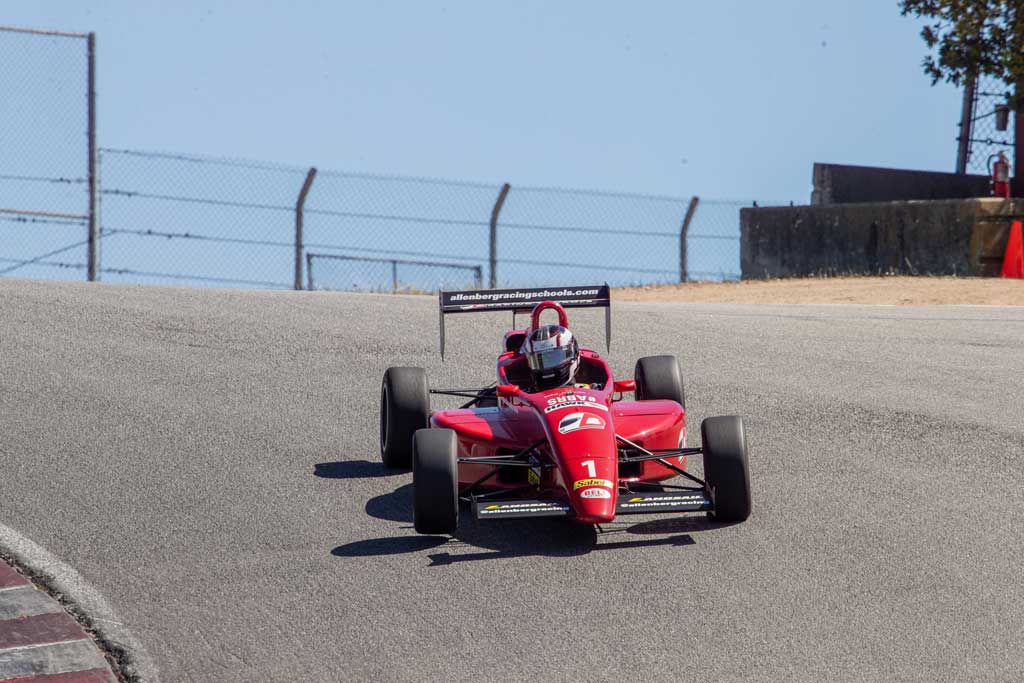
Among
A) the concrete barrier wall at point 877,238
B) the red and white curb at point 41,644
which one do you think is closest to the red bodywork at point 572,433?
the red and white curb at point 41,644

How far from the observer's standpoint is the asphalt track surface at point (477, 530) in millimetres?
5062

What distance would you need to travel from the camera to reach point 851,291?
19.5 m

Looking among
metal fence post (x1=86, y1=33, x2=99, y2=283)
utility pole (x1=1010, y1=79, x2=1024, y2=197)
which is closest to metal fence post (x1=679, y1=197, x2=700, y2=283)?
utility pole (x1=1010, y1=79, x2=1024, y2=197)

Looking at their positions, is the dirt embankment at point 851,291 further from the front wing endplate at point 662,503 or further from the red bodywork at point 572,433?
the front wing endplate at point 662,503

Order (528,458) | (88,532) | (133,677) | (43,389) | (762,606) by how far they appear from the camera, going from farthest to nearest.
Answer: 1. (43,389)
2. (528,458)
3. (88,532)
4. (762,606)
5. (133,677)

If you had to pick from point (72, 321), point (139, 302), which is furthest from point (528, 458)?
point (139, 302)

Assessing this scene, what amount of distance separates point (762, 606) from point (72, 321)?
24.8 ft

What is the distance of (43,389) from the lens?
9.09 metres

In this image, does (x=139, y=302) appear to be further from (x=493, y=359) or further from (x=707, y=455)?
(x=707, y=455)

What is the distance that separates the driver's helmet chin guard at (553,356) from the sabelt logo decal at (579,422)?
729mm

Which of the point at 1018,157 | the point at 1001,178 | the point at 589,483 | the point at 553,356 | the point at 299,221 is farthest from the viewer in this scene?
the point at 1018,157

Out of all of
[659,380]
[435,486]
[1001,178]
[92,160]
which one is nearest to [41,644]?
[435,486]

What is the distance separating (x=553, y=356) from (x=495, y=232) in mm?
11816

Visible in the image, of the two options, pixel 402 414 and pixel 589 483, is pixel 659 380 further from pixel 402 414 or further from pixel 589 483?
pixel 589 483
